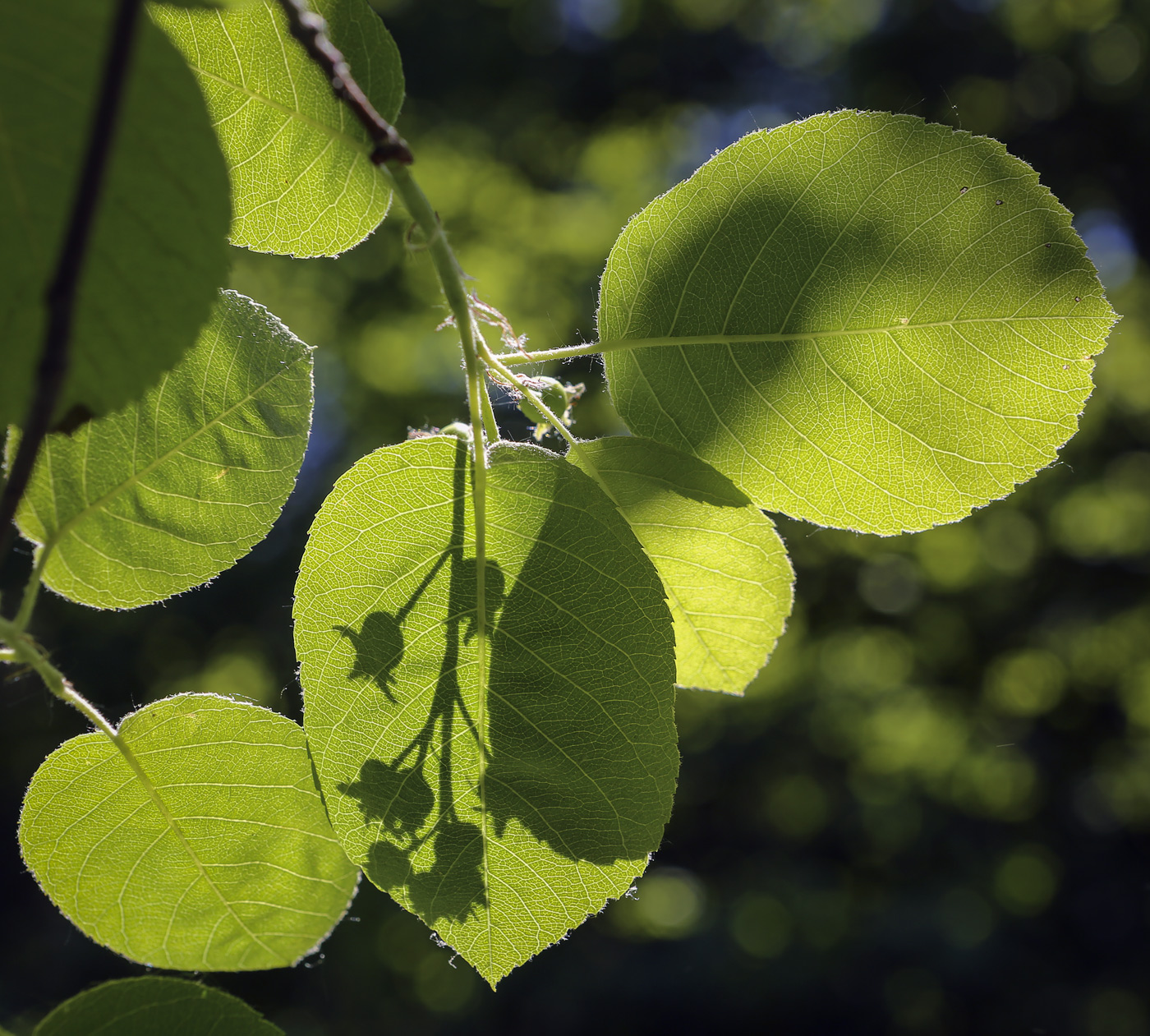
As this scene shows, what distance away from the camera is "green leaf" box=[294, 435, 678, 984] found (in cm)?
66

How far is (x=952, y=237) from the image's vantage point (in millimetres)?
657

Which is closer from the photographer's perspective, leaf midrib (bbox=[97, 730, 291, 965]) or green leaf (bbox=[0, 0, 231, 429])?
green leaf (bbox=[0, 0, 231, 429])

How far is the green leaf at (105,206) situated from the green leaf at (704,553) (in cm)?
39

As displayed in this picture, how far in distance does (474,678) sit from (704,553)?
0.97ft

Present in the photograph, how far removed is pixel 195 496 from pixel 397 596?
193 mm

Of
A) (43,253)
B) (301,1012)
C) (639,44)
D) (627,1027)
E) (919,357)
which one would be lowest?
(301,1012)

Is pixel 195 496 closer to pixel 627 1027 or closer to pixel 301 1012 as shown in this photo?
pixel 627 1027

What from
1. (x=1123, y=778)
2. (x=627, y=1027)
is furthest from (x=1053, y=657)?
(x=627, y=1027)

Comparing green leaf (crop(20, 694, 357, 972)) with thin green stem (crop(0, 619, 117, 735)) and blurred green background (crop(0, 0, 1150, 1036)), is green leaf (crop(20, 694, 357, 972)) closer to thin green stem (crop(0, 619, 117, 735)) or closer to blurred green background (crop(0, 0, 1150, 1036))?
thin green stem (crop(0, 619, 117, 735))

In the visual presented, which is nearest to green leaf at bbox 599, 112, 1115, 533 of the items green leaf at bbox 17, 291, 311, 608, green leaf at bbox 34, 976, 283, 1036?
green leaf at bbox 17, 291, 311, 608

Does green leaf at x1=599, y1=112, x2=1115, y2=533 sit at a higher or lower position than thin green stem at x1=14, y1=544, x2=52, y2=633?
higher

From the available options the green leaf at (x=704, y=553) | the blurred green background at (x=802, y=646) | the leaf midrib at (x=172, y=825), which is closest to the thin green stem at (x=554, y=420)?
the green leaf at (x=704, y=553)

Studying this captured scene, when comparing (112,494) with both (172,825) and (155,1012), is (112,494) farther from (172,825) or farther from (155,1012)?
(155,1012)

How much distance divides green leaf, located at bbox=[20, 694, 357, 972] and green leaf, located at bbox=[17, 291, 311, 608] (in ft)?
0.41
